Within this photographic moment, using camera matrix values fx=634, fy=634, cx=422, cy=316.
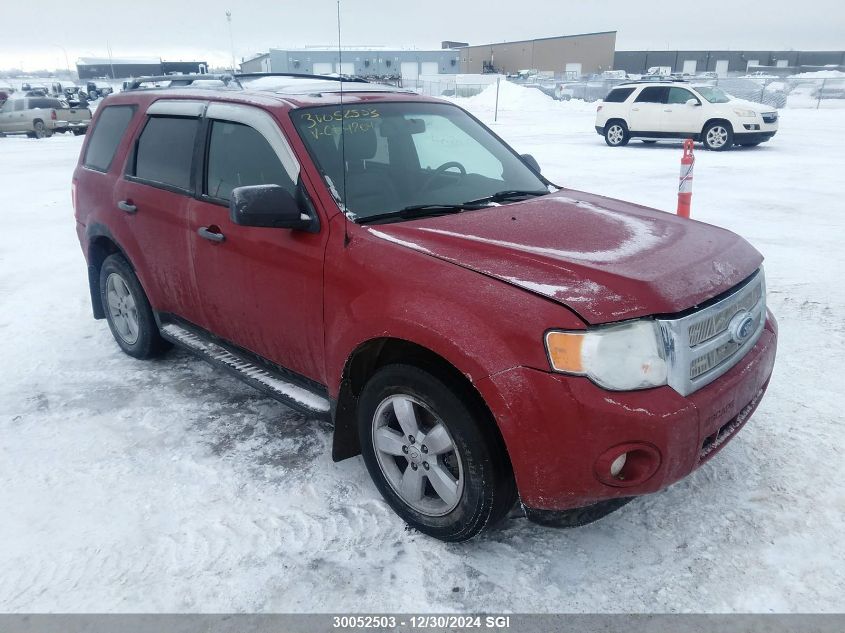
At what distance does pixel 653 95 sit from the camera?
16859 mm

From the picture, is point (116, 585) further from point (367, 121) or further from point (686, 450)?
point (367, 121)

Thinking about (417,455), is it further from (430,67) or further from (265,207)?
(430,67)

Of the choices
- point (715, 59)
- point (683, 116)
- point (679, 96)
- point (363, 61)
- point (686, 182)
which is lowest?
point (686, 182)

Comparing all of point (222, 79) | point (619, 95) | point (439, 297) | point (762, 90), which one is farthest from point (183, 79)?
point (762, 90)

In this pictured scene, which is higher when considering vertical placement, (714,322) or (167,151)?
(167,151)

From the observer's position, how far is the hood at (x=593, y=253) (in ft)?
7.46

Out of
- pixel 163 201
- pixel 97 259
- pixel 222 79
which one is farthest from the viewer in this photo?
pixel 97 259

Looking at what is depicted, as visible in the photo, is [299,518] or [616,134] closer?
[299,518]

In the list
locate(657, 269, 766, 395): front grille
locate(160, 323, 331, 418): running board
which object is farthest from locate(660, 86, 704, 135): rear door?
locate(160, 323, 331, 418): running board

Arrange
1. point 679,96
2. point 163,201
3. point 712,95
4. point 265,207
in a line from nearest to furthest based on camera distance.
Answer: point 265,207 → point 163,201 → point 712,95 → point 679,96

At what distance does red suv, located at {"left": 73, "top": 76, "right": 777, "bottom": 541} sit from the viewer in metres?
2.21

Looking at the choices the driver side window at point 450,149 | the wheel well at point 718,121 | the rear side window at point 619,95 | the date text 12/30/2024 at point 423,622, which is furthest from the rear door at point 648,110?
the date text 12/30/2024 at point 423,622

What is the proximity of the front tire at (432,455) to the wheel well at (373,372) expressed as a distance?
0.02 metres

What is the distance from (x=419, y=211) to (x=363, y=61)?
66.5 meters
